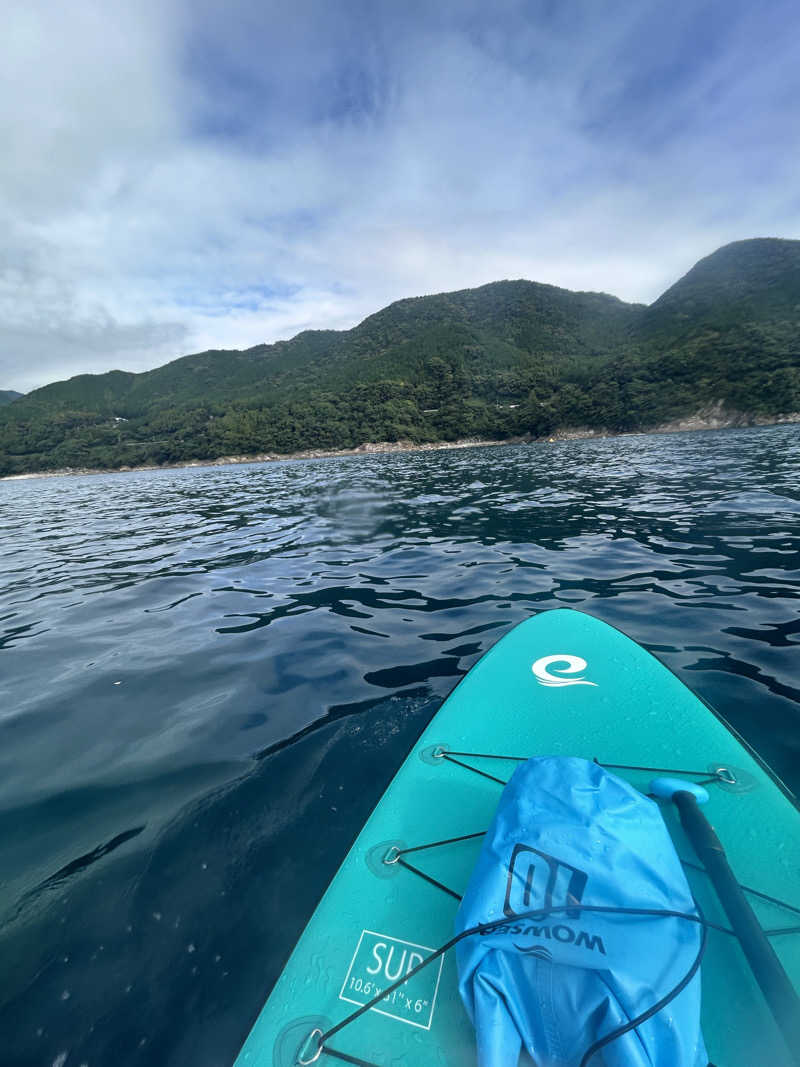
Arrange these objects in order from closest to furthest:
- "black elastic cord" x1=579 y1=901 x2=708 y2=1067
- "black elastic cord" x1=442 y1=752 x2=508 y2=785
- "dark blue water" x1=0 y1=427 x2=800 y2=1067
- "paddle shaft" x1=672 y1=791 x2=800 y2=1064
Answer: "black elastic cord" x1=579 y1=901 x2=708 y2=1067
"paddle shaft" x1=672 y1=791 x2=800 y2=1064
"dark blue water" x1=0 y1=427 x2=800 y2=1067
"black elastic cord" x1=442 y1=752 x2=508 y2=785

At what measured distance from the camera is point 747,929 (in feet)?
4.99

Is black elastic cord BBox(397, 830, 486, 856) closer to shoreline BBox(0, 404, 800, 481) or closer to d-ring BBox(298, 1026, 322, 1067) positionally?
d-ring BBox(298, 1026, 322, 1067)

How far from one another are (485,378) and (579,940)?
136 m

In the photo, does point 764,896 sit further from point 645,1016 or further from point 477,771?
point 477,771

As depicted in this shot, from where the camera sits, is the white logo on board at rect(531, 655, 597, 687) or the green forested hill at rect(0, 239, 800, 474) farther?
the green forested hill at rect(0, 239, 800, 474)

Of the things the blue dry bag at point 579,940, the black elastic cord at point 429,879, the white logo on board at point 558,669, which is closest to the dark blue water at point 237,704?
the black elastic cord at point 429,879

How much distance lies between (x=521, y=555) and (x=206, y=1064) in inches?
280

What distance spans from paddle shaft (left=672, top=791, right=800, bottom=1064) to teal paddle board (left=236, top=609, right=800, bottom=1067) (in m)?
0.09

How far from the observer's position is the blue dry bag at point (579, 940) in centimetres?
122

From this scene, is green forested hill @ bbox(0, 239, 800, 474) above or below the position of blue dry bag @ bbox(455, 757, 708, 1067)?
above

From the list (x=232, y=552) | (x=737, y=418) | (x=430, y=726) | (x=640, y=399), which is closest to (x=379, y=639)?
(x=430, y=726)

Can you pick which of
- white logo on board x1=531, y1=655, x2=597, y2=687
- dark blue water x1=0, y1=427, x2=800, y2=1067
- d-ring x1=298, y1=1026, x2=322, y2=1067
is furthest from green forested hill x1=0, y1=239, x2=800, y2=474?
d-ring x1=298, y1=1026, x2=322, y2=1067

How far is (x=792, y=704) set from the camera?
3.52 m

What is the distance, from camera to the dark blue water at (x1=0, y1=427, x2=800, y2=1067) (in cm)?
204
